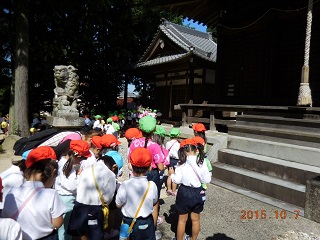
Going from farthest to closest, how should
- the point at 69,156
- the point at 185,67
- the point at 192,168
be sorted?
the point at 185,67, the point at 192,168, the point at 69,156

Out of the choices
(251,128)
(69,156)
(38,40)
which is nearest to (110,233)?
(69,156)

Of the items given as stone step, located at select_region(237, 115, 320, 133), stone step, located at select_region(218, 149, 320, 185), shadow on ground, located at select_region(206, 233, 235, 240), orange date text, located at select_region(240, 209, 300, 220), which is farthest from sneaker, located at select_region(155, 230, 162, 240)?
stone step, located at select_region(237, 115, 320, 133)

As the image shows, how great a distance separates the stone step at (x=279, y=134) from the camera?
206 inches

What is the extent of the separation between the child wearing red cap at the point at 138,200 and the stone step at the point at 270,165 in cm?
337

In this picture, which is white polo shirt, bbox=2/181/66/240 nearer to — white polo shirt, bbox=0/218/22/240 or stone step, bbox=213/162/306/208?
white polo shirt, bbox=0/218/22/240

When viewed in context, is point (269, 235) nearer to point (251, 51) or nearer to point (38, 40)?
point (251, 51)

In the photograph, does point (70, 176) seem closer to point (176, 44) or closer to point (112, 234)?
point (112, 234)

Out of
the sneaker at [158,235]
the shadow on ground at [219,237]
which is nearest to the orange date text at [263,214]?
the shadow on ground at [219,237]

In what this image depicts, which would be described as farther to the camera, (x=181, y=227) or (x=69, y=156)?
(x=181, y=227)

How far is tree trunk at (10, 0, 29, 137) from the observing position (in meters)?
10.8

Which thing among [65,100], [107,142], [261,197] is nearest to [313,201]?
[261,197]

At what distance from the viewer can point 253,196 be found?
498 centimetres

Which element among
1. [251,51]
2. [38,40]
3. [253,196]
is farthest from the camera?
[38,40]

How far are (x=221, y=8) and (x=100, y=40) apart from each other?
11.0m
